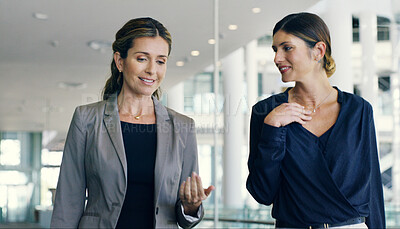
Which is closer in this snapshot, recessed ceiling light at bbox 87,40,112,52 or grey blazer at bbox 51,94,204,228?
grey blazer at bbox 51,94,204,228

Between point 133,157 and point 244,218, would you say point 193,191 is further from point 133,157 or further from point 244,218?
point 244,218

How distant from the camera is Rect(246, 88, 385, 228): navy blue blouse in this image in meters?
2.21

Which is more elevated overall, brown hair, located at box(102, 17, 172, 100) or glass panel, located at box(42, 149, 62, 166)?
brown hair, located at box(102, 17, 172, 100)

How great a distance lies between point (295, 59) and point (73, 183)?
3.70 feet

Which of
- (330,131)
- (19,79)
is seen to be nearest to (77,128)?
(330,131)

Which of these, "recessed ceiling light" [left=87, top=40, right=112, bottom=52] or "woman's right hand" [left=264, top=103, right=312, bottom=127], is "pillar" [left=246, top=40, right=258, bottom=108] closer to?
"recessed ceiling light" [left=87, top=40, right=112, bottom=52]

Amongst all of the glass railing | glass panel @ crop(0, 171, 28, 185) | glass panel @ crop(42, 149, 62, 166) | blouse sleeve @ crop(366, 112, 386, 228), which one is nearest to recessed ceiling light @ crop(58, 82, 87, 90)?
glass panel @ crop(42, 149, 62, 166)

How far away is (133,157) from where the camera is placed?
2207mm

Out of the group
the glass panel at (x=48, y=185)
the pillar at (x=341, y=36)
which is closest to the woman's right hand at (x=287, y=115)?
the pillar at (x=341, y=36)

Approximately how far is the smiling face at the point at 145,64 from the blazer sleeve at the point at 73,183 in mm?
317

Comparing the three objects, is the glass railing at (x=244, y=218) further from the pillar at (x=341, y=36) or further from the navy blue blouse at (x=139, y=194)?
the navy blue blouse at (x=139, y=194)

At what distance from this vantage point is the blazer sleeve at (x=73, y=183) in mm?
2246

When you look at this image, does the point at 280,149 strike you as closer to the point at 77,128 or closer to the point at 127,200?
the point at 127,200

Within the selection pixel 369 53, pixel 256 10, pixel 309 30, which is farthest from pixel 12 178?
pixel 369 53
